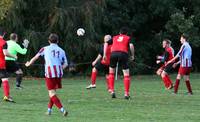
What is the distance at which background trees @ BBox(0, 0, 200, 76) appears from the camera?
40.3 metres

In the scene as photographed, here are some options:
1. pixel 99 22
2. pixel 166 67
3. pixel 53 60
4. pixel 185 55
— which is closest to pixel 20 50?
pixel 53 60

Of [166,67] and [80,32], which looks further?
[80,32]

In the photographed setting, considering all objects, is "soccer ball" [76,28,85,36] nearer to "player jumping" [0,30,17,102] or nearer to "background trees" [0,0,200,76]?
"background trees" [0,0,200,76]

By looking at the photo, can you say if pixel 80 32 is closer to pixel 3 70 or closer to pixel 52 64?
pixel 3 70

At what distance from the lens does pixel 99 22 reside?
42625 millimetres

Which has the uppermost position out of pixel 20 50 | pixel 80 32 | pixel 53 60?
pixel 80 32

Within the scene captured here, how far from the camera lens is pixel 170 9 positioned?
157 feet

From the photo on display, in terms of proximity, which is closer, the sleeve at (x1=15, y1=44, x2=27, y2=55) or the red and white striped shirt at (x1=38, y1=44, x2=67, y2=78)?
the red and white striped shirt at (x1=38, y1=44, x2=67, y2=78)

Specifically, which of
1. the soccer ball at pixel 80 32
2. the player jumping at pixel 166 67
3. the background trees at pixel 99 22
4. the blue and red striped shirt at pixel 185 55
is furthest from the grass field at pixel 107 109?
the background trees at pixel 99 22

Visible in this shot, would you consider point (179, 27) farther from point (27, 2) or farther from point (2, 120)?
point (2, 120)

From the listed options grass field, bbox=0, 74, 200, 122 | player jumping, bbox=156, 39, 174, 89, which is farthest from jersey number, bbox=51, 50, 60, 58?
player jumping, bbox=156, 39, 174, 89

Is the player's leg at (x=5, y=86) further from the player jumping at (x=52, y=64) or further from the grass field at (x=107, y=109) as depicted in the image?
the player jumping at (x=52, y=64)

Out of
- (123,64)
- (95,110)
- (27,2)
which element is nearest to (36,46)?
(27,2)

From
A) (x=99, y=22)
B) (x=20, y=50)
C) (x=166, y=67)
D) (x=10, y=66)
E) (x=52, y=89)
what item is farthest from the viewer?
(x=99, y=22)
